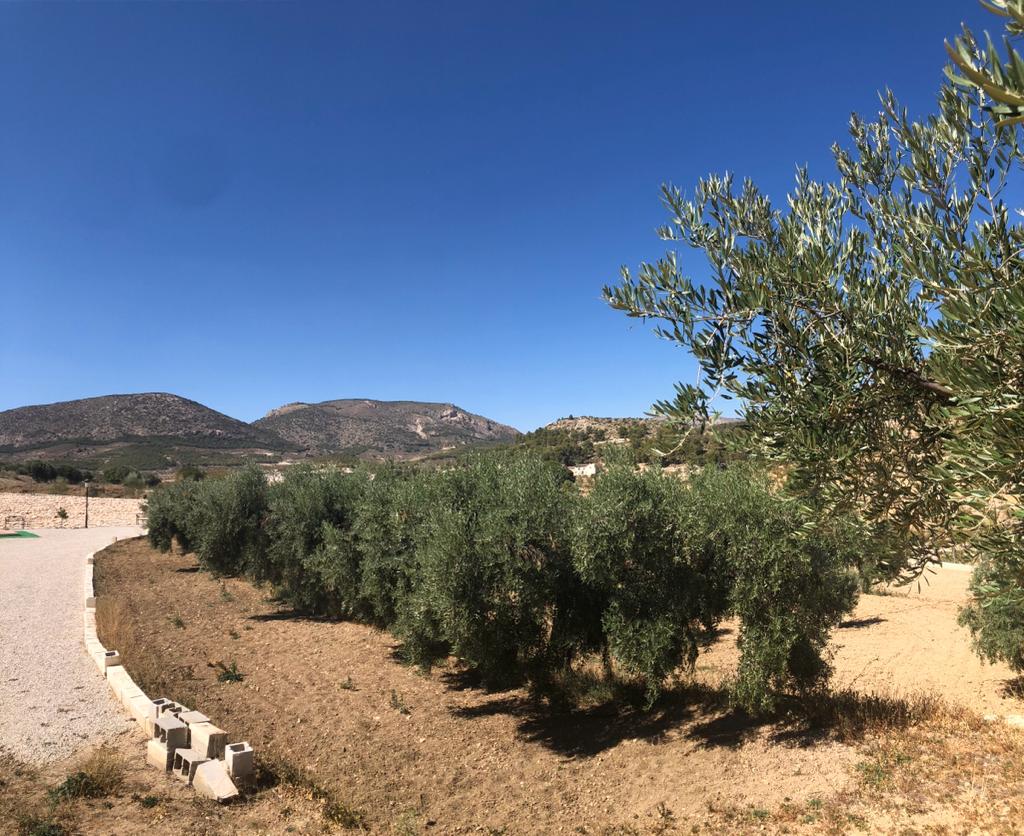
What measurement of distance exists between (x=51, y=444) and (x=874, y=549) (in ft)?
436

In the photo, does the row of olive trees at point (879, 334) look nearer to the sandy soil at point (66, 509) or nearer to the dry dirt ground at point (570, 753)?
the dry dirt ground at point (570, 753)

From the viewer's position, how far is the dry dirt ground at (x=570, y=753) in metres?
8.12

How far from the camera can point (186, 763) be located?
30.3 ft

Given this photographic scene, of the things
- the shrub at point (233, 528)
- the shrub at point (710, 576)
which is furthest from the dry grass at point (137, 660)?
the shrub at point (710, 576)

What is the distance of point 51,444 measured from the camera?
10606cm

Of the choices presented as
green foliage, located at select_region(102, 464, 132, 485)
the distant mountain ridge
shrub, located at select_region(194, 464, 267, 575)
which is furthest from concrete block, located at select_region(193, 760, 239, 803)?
the distant mountain ridge

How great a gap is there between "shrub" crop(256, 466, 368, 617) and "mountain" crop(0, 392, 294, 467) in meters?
84.5

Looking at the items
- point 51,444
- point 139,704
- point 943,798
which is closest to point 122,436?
point 51,444

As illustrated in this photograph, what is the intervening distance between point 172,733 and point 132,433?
126m

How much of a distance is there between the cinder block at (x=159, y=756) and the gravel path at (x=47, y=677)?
1.36m

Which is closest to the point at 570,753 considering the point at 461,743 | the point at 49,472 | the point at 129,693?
the point at 461,743

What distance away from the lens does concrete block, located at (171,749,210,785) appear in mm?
9070

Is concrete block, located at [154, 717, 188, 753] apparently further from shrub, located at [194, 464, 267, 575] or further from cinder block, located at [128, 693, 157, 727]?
shrub, located at [194, 464, 267, 575]

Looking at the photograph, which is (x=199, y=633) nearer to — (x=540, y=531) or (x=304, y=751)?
(x=304, y=751)
